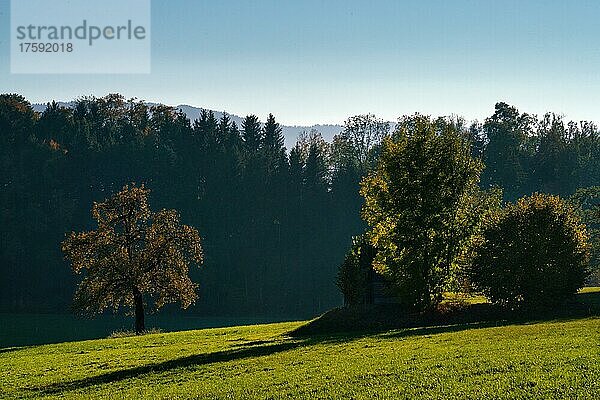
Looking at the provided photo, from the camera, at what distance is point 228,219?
12700 centimetres

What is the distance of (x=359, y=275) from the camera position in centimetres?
4762

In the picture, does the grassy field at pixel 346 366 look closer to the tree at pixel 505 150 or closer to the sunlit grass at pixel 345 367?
the sunlit grass at pixel 345 367

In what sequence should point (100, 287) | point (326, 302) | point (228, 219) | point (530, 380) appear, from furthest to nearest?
1. point (228, 219)
2. point (326, 302)
3. point (100, 287)
4. point (530, 380)

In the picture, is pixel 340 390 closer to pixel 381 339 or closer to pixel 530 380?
pixel 530 380

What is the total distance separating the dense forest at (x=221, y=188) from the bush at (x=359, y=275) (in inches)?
2420

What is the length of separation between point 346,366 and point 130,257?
3142 cm

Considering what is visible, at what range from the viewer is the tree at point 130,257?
5228cm

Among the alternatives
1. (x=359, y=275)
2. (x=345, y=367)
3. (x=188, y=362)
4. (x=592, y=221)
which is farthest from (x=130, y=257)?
(x=592, y=221)

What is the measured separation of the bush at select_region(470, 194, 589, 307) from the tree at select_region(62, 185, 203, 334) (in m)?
23.4

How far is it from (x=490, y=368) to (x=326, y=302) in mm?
88092

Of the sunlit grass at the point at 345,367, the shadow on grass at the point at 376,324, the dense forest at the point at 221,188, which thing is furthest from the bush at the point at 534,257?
the dense forest at the point at 221,188

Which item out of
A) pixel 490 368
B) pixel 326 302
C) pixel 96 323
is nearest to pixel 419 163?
pixel 490 368

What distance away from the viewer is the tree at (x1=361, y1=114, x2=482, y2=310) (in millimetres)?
42750

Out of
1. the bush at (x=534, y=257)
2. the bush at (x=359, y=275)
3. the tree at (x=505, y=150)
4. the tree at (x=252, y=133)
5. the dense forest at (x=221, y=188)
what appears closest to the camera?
the bush at (x=534, y=257)
